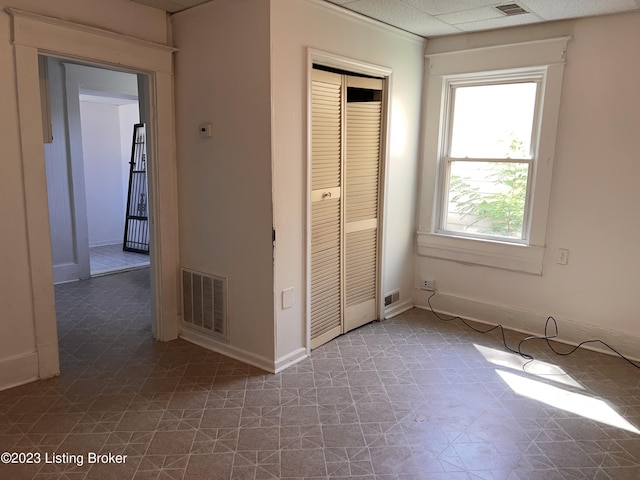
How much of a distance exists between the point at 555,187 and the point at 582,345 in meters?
1.24

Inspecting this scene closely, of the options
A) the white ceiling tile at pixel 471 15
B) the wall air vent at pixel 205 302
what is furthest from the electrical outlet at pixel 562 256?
the wall air vent at pixel 205 302

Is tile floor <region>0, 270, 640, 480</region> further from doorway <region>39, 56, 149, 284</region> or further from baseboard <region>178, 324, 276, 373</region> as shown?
doorway <region>39, 56, 149, 284</region>

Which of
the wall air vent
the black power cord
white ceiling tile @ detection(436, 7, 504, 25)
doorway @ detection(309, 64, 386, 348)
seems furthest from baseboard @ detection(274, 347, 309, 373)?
white ceiling tile @ detection(436, 7, 504, 25)

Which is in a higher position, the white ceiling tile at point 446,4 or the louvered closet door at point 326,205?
the white ceiling tile at point 446,4

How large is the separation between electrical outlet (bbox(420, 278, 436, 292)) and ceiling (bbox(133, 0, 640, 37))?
86.2 inches

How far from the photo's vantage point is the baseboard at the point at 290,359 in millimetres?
3149

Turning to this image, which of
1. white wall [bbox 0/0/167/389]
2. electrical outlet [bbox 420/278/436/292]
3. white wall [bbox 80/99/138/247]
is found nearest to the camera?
white wall [bbox 0/0/167/389]

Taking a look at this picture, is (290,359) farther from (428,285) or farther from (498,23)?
(498,23)

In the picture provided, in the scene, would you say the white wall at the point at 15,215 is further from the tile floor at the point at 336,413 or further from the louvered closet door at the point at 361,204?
the louvered closet door at the point at 361,204

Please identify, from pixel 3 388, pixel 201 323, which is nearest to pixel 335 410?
pixel 201 323

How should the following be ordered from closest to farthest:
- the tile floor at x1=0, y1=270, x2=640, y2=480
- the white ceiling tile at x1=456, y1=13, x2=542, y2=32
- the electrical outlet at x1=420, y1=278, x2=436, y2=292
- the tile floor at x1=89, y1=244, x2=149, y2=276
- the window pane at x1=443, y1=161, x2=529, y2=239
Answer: the tile floor at x1=0, y1=270, x2=640, y2=480
the white ceiling tile at x1=456, y1=13, x2=542, y2=32
the window pane at x1=443, y1=161, x2=529, y2=239
the electrical outlet at x1=420, y1=278, x2=436, y2=292
the tile floor at x1=89, y1=244, x2=149, y2=276

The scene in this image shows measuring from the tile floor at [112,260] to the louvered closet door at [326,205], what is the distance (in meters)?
3.32

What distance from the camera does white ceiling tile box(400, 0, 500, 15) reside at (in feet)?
10.0

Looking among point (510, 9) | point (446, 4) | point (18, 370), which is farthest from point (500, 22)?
point (18, 370)
